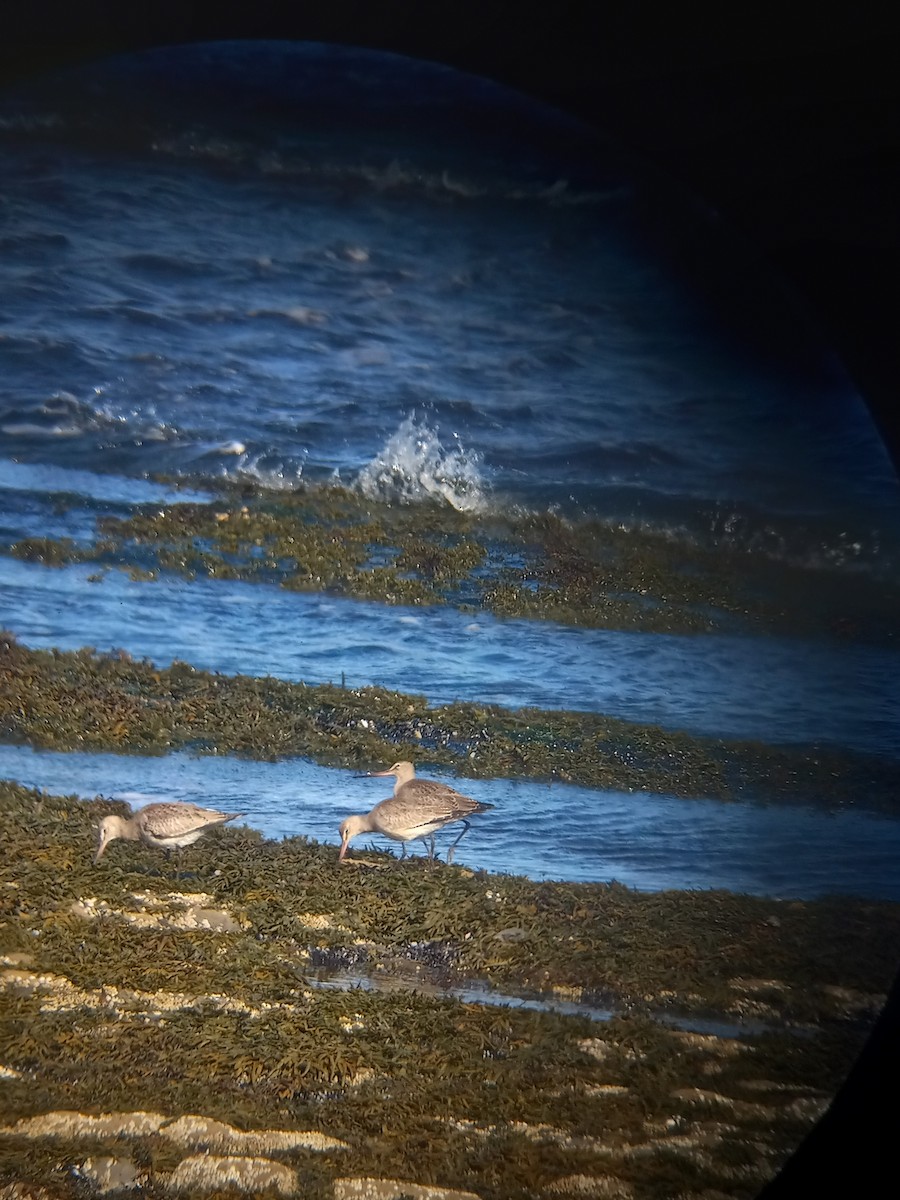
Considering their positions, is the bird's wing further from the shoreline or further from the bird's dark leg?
the bird's dark leg

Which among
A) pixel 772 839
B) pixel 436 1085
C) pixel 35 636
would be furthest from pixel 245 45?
pixel 436 1085

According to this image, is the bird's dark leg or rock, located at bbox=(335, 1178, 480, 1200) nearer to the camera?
rock, located at bbox=(335, 1178, 480, 1200)

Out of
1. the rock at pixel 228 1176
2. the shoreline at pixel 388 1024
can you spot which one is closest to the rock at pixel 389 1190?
the shoreline at pixel 388 1024

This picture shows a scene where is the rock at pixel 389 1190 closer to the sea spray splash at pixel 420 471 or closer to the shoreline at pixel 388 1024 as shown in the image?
the shoreline at pixel 388 1024

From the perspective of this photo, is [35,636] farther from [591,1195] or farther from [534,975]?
[591,1195]

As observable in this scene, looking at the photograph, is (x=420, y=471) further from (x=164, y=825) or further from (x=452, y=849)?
(x=164, y=825)

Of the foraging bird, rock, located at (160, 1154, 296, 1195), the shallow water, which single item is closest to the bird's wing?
the foraging bird

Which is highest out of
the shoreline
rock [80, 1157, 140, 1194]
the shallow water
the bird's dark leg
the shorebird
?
the shallow water
